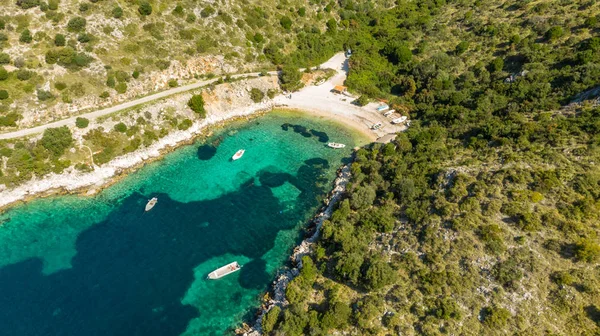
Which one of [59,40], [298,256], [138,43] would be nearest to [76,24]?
[59,40]

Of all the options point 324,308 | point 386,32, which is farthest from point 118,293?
point 386,32

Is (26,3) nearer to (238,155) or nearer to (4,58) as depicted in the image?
(4,58)

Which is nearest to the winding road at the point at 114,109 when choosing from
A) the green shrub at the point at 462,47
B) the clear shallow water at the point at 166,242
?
the clear shallow water at the point at 166,242

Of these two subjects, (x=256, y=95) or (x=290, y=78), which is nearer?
(x=256, y=95)

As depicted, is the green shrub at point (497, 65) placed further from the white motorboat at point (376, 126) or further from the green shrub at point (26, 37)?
the green shrub at point (26, 37)

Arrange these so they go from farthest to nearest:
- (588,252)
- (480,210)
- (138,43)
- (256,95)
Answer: (256,95)
(138,43)
(480,210)
(588,252)

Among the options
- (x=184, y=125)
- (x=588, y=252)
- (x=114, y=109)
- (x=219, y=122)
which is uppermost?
(x=588, y=252)

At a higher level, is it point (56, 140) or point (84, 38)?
point (84, 38)

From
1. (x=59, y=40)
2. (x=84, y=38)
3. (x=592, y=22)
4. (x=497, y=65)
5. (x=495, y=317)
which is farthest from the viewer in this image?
(x=497, y=65)
